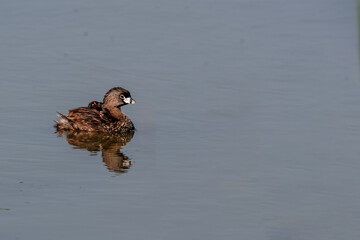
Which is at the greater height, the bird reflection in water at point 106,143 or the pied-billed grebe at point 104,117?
the pied-billed grebe at point 104,117

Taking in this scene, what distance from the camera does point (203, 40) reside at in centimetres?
2328

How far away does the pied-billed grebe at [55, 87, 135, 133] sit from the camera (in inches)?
707

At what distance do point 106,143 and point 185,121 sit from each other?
1.44 m

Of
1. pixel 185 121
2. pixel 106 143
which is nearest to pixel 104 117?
pixel 106 143

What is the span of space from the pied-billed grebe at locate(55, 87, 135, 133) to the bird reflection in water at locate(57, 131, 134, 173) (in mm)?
113

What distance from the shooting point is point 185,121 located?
697 inches

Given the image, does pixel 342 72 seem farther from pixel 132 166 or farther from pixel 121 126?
pixel 132 166

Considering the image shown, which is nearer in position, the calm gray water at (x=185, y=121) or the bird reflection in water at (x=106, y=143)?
the calm gray water at (x=185, y=121)

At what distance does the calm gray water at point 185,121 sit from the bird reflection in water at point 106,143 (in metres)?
0.05

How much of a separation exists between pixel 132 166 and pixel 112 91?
374 centimetres

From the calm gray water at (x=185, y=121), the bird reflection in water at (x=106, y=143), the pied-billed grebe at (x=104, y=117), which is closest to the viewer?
the calm gray water at (x=185, y=121)

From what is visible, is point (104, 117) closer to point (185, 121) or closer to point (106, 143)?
point (106, 143)

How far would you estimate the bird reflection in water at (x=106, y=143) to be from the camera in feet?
51.1

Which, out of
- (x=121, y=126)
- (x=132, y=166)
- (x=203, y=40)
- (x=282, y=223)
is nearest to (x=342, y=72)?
(x=203, y=40)
